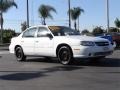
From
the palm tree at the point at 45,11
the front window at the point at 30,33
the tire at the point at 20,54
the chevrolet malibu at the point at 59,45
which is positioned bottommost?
the tire at the point at 20,54

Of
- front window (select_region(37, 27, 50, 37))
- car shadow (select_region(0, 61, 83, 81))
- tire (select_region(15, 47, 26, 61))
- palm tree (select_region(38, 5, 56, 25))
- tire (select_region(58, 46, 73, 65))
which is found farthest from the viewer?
palm tree (select_region(38, 5, 56, 25))

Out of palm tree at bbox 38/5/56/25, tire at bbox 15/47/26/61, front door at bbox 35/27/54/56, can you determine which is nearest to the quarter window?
A: front door at bbox 35/27/54/56

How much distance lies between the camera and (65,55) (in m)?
14.3

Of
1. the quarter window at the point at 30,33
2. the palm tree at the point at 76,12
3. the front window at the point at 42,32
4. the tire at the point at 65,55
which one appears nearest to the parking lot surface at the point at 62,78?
the tire at the point at 65,55

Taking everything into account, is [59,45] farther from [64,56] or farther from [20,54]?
[20,54]

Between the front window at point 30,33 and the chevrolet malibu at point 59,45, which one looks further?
the front window at point 30,33

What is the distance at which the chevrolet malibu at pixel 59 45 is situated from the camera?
13852 mm

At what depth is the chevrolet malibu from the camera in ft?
45.4

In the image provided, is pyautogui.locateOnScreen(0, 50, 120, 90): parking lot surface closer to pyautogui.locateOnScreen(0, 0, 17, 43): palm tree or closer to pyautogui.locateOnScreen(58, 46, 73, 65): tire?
pyautogui.locateOnScreen(58, 46, 73, 65): tire

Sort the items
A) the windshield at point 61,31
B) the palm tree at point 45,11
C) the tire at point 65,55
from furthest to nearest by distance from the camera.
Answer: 1. the palm tree at point 45,11
2. the windshield at point 61,31
3. the tire at point 65,55

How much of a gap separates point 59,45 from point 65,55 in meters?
0.49

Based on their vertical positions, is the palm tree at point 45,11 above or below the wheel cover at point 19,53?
above

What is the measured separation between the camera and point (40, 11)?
204 ft

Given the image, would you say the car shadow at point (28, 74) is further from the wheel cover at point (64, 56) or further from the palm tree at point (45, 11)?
the palm tree at point (45, 11)
